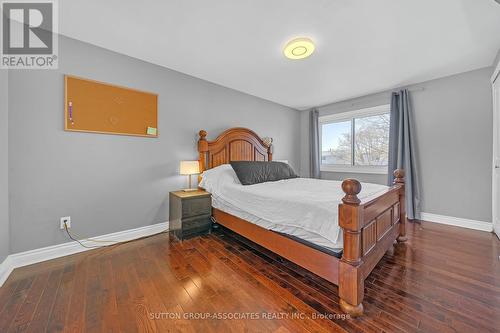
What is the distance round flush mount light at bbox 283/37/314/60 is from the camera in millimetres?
2117

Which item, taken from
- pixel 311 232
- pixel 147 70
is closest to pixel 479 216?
pixel 311 232

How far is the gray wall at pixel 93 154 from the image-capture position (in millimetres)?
1906

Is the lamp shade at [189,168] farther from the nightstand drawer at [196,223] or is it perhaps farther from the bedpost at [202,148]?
the nightstand drawer at [196,223]

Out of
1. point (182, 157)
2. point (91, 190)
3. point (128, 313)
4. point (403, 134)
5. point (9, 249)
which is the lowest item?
point (128, 313)

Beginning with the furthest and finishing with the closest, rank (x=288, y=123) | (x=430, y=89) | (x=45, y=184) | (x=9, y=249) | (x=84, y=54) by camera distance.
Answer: (x=288, y=123) < (x=430, y=89) < (x=84, y=54) < (x=45, y=184) < (x=9, y=249)

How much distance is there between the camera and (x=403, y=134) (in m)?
3.34

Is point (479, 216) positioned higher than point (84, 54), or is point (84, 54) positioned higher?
point (84, 54)

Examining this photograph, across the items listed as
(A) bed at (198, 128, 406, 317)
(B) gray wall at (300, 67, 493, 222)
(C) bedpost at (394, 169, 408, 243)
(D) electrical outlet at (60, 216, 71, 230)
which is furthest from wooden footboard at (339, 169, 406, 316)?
(D) electrical outlet at (60, 216, 71, 230)

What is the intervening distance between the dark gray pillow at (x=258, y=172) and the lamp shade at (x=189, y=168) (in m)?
0.53

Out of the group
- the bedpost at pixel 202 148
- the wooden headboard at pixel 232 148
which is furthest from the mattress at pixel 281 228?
the wooden headboard at pixel 232 148

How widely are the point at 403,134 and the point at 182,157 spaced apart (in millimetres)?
3710

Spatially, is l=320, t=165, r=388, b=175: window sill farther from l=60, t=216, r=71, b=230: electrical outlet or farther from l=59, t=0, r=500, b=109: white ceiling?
l=60, t=216, r=71, b=230: electrical outlet

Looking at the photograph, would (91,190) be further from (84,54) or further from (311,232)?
(311,232)
